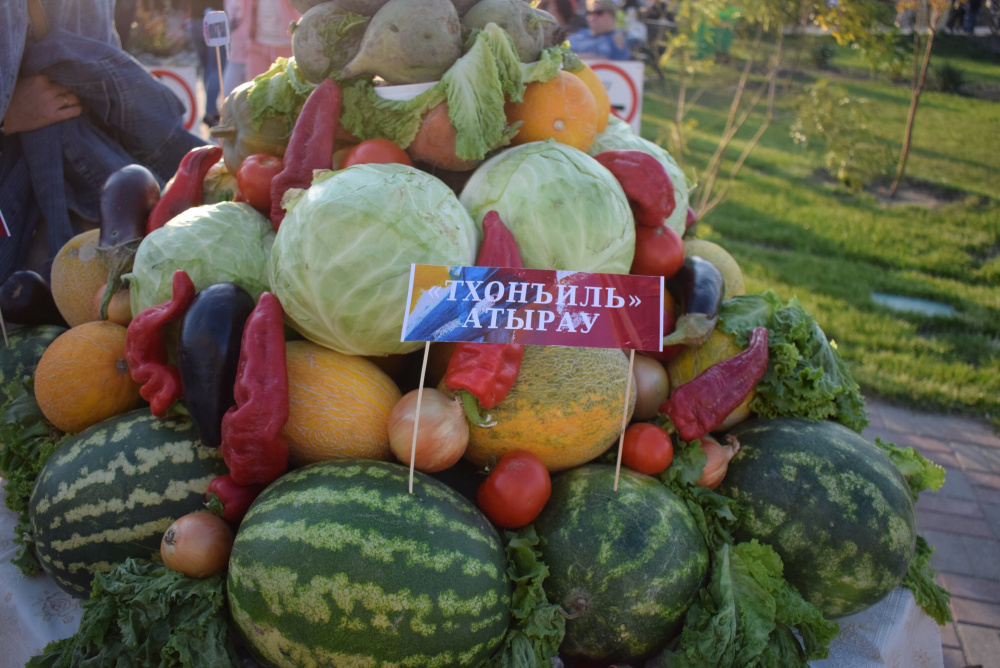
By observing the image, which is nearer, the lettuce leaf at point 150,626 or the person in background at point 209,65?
the lettuce leaf at point 150,626

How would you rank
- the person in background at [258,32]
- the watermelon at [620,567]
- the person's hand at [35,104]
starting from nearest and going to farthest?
the watermelon at [620,567] → the person's hand at [35,104] → the person in background at [258,32]

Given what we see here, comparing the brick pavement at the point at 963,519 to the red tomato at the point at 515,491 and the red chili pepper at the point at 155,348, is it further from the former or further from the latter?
the red chili pepper at the point at 155,348

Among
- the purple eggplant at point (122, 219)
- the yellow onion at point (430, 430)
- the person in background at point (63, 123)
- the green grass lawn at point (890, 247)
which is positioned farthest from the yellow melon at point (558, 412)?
the green grass lawn at point (890, 247)

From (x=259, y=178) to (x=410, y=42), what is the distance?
0.75 meters

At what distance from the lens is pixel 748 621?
5.96 ft

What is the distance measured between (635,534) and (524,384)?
56cm

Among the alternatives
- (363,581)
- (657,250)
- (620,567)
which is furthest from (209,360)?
(657,250)

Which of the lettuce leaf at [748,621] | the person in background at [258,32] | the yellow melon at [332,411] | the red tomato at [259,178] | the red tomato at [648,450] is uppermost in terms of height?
the person in background at [258,32]

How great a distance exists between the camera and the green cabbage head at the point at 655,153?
8.79 feet

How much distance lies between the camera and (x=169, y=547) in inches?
68.4

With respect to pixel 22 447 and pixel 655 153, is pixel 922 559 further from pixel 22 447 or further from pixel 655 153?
pixel 22 447

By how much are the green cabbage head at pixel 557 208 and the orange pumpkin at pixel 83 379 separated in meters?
1.35

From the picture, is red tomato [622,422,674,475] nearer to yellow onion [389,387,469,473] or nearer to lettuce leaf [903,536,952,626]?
yellow onion [389,387,469,473]

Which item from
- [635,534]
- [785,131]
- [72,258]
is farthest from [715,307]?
[785,131]
